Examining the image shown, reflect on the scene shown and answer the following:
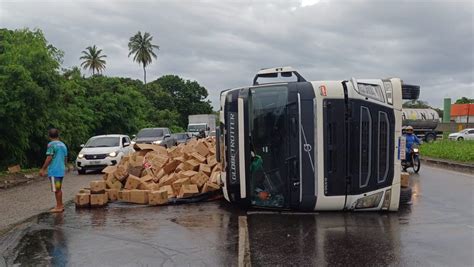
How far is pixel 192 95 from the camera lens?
3664 inches

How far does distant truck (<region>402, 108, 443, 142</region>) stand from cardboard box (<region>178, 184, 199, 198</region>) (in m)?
42.8

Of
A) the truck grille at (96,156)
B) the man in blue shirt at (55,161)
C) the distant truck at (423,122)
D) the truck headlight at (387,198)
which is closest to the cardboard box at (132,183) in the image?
the man in blue shirt at (55,161)

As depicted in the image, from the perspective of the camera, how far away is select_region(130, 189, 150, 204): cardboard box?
35.5ft

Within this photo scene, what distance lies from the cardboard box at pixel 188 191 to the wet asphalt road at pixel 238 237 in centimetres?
48

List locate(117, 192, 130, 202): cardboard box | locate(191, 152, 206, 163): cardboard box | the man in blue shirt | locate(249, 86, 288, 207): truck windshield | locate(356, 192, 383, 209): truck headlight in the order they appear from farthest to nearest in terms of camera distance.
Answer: locate(191, 152, 206, 163): cardboard box → locate(117, 192, 130, 202): cardboard box → the man in blue shirt → locate(356, 192, 383, 209): truck headlight → locate(249, 86, 288, 207): truck windshield

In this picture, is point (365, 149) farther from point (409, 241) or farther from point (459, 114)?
point (459, 114)

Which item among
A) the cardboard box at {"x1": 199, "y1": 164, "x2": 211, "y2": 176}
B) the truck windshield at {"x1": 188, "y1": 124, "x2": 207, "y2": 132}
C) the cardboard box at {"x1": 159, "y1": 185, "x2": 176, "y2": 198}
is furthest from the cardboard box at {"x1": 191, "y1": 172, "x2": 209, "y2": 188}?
the truck windshield at {"x1": 188, "y1": 124, "x2": 207, "y2": 132}

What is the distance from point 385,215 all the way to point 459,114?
282 feet

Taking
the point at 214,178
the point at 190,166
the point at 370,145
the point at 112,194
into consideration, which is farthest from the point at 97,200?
the point at 370,145

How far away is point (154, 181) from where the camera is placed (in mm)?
12117

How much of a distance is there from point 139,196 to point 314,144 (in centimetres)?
438

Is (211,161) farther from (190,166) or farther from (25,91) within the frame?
(25,91)

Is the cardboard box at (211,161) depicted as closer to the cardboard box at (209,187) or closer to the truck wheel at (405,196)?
the cardboard box at (209,187)

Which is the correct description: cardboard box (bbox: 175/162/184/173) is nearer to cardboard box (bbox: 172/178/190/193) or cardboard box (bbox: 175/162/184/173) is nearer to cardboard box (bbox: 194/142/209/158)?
cardboard box (bbox: 172/178/190/193)
